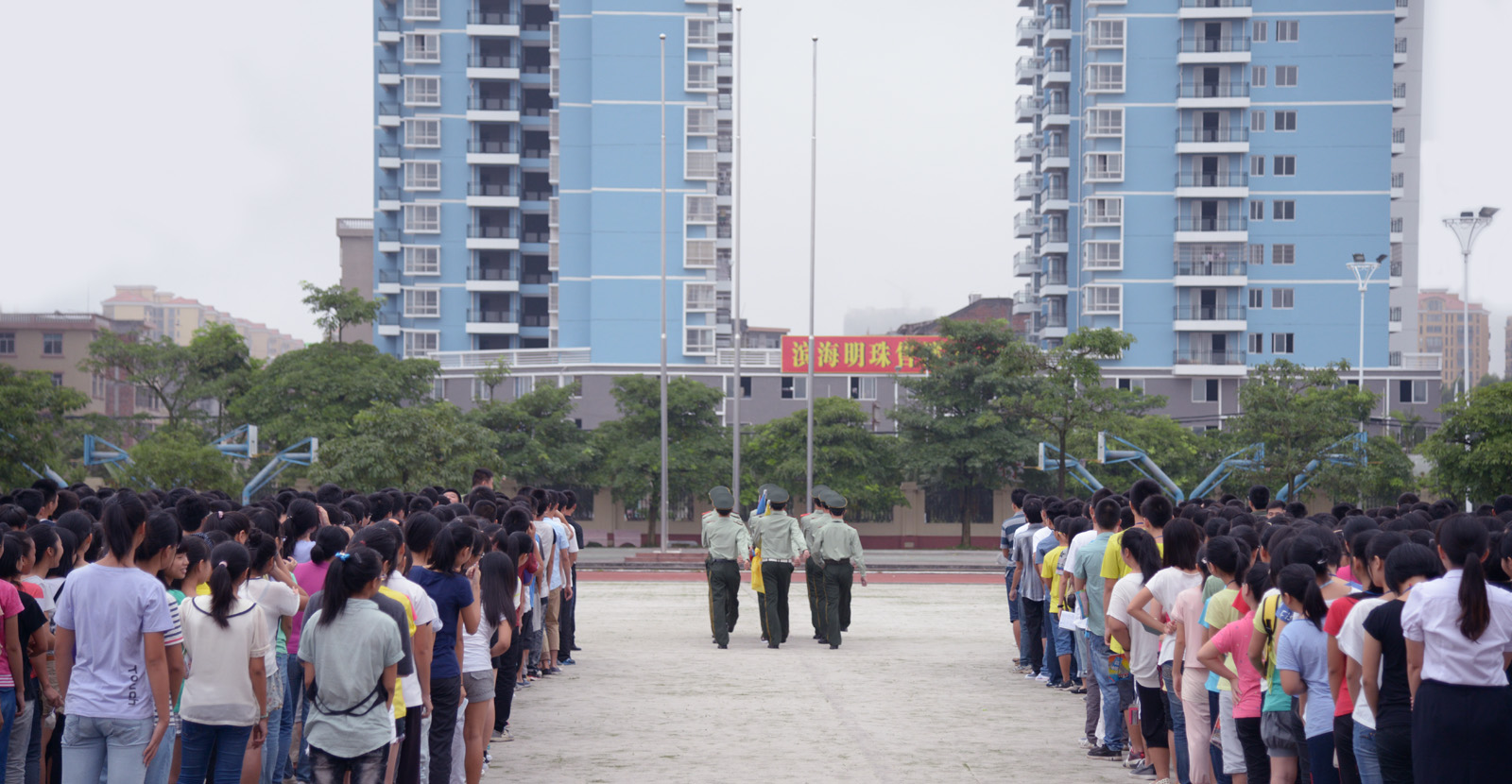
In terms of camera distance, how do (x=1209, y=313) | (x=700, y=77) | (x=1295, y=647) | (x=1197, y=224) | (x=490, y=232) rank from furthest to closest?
(x=490, y=232), (x=1197, y=224), (x=1209, y=313), (x=700, y=77), (x=1295, y=647)

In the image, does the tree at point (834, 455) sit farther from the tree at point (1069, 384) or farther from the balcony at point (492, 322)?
the balcony at point (492, 322)

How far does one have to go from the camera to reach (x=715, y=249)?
197ft

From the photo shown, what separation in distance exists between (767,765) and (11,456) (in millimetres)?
20917

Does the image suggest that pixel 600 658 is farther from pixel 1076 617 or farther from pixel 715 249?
pixel 715 249

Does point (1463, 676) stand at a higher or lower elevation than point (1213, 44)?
lower

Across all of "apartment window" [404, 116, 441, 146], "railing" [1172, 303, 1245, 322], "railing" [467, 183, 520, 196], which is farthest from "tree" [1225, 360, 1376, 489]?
"apartment window" [404, 116, 441, 146]

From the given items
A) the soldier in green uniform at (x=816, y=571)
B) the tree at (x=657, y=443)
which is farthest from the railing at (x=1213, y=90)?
the soldier in green uniform at (x=816, y=571)

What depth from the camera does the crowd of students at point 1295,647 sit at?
17.9 ft

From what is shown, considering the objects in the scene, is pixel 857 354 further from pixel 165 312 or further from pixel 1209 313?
pixel 165 312

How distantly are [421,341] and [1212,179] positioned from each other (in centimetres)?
3699

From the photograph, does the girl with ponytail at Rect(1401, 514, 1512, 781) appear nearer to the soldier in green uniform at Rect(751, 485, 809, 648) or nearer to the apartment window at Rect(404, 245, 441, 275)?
the soldier in green uniform at Rect(751, 485, 809, 648)

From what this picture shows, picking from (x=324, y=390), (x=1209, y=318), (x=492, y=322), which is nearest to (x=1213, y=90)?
(x=1209, y=318)

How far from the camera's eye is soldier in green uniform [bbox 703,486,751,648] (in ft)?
48.9

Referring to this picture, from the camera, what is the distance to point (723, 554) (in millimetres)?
15047
